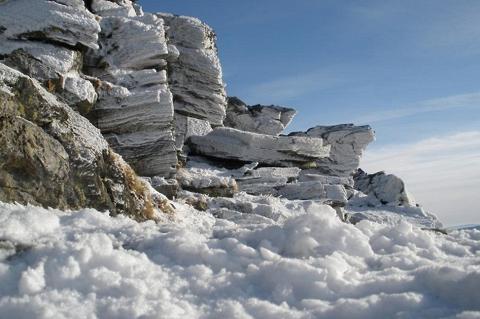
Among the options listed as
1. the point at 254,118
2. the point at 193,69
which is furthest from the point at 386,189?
the point at 193,69

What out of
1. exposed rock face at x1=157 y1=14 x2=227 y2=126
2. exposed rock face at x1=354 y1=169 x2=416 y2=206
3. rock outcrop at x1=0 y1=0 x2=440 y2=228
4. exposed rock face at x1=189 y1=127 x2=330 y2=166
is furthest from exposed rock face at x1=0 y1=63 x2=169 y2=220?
exposed rock face at x1=354 y1=169 x2=416 y2=206

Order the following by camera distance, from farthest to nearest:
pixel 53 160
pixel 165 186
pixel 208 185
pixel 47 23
Result: pixel 208 185 → pixel 165 186 → pixel 47 23 → pixel 53 160

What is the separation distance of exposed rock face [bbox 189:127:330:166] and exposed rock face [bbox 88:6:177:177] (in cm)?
738

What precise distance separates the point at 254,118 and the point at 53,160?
102 feet

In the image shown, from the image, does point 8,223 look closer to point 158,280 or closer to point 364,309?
point 158,280

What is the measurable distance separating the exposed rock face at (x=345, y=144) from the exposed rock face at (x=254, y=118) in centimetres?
454

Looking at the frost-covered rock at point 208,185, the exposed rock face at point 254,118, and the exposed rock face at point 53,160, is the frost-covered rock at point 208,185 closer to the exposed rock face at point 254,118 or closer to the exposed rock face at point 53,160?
the exposed rock face at point 53,160

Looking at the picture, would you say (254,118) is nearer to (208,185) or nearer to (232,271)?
(208,185)

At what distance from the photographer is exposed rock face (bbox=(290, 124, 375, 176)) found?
41844 mm

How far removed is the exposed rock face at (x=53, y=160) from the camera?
9.92 meters

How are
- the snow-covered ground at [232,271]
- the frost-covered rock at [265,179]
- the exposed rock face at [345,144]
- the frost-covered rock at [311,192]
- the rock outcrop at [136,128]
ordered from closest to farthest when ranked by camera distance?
the snow-covered ground at [232,271] → the rock outcrop at [136,128] → the frost-covered rock at [265,179] → the frost-covered rock at [311,192] → the exposed rock face at [345,144]

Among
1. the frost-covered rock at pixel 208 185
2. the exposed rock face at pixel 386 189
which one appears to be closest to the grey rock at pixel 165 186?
the frost-covered rock at pixel 208 185

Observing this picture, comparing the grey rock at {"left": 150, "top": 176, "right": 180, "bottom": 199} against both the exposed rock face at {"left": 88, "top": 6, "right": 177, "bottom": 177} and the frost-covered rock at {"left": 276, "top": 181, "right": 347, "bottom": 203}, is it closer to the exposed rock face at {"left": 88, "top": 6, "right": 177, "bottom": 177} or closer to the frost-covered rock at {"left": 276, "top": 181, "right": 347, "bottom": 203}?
the exposed rock face at {"left": 88, "top": 6, "right": 177, "bottom": 177}

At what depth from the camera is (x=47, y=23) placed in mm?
20672
